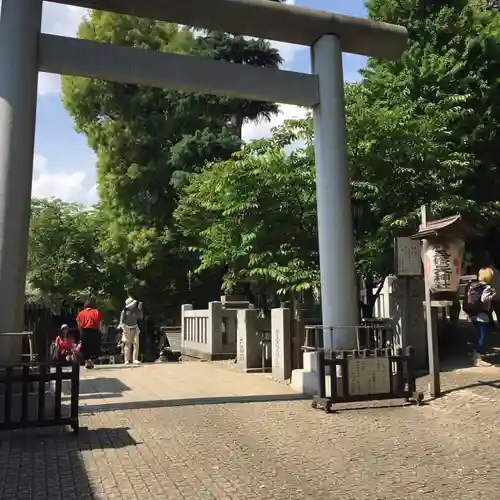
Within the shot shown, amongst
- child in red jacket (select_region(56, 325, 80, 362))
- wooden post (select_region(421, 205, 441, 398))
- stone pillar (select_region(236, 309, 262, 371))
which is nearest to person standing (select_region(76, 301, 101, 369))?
child in red jacket (select_region(56, 325, 80, 362))

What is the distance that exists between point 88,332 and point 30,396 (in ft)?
20.7

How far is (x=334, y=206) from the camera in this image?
9156 mm

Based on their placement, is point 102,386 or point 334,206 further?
point 102,386

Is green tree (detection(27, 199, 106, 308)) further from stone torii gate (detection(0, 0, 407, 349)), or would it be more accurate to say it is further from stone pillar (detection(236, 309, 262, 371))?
stone torii gate (detection(0, 0, 407, 349))

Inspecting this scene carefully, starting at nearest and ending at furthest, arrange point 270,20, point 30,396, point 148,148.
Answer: point 30,396 → point 270,20 → point 148,148

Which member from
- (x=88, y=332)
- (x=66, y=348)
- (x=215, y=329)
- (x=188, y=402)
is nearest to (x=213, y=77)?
(x=188, y=402)

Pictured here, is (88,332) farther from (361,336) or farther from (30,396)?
(361,336)

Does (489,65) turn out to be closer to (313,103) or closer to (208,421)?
(313,103)

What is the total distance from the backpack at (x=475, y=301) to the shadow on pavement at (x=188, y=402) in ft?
12.0

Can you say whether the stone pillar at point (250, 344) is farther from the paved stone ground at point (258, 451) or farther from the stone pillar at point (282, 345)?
the paved stone ground at point (258, 451)

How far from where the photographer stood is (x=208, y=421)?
737 cm

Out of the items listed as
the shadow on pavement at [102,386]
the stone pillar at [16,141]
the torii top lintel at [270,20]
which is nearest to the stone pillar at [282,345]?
the shadow on pavement at [102,386]

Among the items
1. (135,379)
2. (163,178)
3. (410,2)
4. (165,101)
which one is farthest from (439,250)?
(165,101)

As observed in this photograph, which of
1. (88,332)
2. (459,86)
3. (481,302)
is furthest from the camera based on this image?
(88,332)
